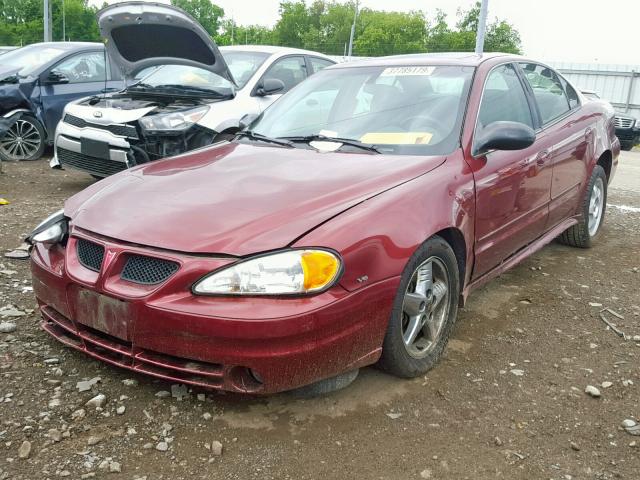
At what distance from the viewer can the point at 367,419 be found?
2.63 metres

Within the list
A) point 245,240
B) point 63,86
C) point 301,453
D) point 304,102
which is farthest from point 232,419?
point 63,86

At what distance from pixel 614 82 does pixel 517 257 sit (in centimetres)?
2150

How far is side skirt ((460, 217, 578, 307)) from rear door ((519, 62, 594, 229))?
0.07 metres

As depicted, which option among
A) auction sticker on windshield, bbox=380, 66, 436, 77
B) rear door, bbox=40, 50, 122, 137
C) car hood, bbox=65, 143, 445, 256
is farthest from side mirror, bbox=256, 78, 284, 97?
rear door, bbox=40, 50, 122, 137

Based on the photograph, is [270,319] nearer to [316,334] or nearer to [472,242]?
[316,334]

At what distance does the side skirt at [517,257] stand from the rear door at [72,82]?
6.56 meters

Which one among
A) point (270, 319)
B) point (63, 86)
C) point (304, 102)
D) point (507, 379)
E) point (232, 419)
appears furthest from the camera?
point (63, 86)

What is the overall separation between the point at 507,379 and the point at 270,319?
1.38m

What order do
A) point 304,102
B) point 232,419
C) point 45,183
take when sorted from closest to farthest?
point 232,419
point 304,102
point 45,183

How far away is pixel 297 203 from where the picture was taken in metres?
2.65

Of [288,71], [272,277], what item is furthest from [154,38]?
[272,277]

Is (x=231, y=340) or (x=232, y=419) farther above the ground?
(x=231, y=340)

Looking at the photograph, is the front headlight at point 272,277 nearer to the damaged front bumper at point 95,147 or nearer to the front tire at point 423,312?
the front tire at point 423,312

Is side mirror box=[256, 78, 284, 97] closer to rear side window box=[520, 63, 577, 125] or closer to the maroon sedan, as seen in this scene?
the maroon sedan
